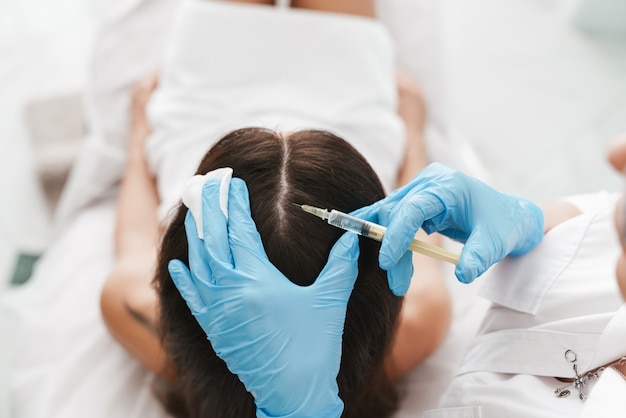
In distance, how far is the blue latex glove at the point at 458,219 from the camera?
72 cm

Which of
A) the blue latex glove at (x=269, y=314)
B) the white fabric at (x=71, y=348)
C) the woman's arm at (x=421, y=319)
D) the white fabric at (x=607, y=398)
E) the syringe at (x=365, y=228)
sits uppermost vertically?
the syringe at (x=365, y=228)

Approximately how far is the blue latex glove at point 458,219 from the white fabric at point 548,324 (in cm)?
5

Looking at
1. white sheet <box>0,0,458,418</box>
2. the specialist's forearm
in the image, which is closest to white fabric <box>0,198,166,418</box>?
white sheet <box>0,0,458,418</box>

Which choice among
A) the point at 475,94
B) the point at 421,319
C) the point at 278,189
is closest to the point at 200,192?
the point at 278,189

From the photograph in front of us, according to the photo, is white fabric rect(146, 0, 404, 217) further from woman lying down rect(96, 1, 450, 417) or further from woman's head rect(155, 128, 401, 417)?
woman's head rect(155, 128, 401, 417)

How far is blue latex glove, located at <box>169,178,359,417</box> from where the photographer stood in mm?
696

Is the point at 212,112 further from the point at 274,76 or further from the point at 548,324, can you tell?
the point at 548,324

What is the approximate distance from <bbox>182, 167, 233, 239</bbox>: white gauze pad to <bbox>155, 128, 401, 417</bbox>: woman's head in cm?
4

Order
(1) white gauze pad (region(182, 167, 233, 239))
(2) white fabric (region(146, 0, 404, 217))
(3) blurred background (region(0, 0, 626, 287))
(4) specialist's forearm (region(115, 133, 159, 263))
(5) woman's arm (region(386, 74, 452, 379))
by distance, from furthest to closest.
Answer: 1. (3) blurred background (region(0, 0, 626, 287))
2. (2) white fabric (region(146, 0, 404, 217))
3. (4) specialist's forearm (region(115, 133, 159, 263))
4. (5) woman's arm (region(386, 74, 452, 379))
5. (1) white gauze pad (region(182, 167, 233, 239))

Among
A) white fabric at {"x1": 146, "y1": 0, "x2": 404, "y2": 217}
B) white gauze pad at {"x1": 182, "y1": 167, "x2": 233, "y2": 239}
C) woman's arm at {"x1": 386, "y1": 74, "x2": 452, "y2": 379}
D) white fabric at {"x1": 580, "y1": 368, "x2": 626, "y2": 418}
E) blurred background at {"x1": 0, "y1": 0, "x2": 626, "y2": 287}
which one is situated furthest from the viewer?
blurred background at {"x1": 0, "y1": 0, "x2": 626, "y2": 287}

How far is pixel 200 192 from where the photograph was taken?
758mm

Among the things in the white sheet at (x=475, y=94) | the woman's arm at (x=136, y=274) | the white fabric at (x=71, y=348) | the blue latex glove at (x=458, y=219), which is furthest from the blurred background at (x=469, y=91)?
the blue latex glove at (x=458, y=219)

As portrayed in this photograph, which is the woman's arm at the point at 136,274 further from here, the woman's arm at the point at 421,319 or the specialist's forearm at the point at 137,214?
the woman's arm at the point at 421,319

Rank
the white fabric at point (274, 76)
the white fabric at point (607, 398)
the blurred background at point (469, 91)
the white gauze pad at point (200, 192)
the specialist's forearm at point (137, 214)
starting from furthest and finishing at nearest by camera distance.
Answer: the blurred background at point (469, 91), the white fabric at point (274, 76), the specialist's forearm at point (137, 214), the white gauze pad at point (200, 192), the white fabric at point (607, 398)
